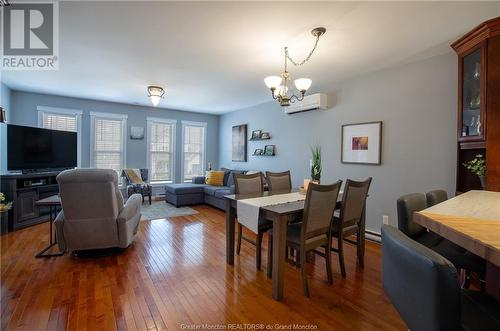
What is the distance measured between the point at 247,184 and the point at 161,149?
4.34m

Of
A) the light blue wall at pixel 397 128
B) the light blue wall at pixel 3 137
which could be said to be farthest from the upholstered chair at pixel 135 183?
the light blue wall at pixel 397 128

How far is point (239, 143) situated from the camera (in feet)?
21.4

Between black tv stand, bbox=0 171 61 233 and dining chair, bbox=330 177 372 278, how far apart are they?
4642 millimetres

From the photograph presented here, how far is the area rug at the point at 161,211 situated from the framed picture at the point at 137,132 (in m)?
1.74

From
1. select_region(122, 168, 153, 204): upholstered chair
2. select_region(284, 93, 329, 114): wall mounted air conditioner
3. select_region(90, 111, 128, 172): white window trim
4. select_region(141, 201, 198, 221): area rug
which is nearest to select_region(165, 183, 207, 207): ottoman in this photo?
select_region(141, 201, 198, 221): area rug

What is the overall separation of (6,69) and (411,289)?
541cm

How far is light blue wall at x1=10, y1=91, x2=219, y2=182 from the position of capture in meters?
4.89

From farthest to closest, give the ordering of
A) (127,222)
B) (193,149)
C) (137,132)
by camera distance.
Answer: (193,149) → (137,132) → (127,222)

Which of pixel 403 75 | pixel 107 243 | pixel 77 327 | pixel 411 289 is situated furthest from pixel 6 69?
pixel 403 75

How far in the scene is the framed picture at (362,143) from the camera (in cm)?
347

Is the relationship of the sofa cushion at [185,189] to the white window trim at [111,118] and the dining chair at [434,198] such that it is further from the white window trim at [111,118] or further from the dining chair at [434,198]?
the dining chair at [434,198]

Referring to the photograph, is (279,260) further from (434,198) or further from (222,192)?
(222,192)

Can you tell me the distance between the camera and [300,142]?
4.72 metres

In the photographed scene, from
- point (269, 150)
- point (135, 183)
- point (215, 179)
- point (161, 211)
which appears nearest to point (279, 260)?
point (269, 150)
